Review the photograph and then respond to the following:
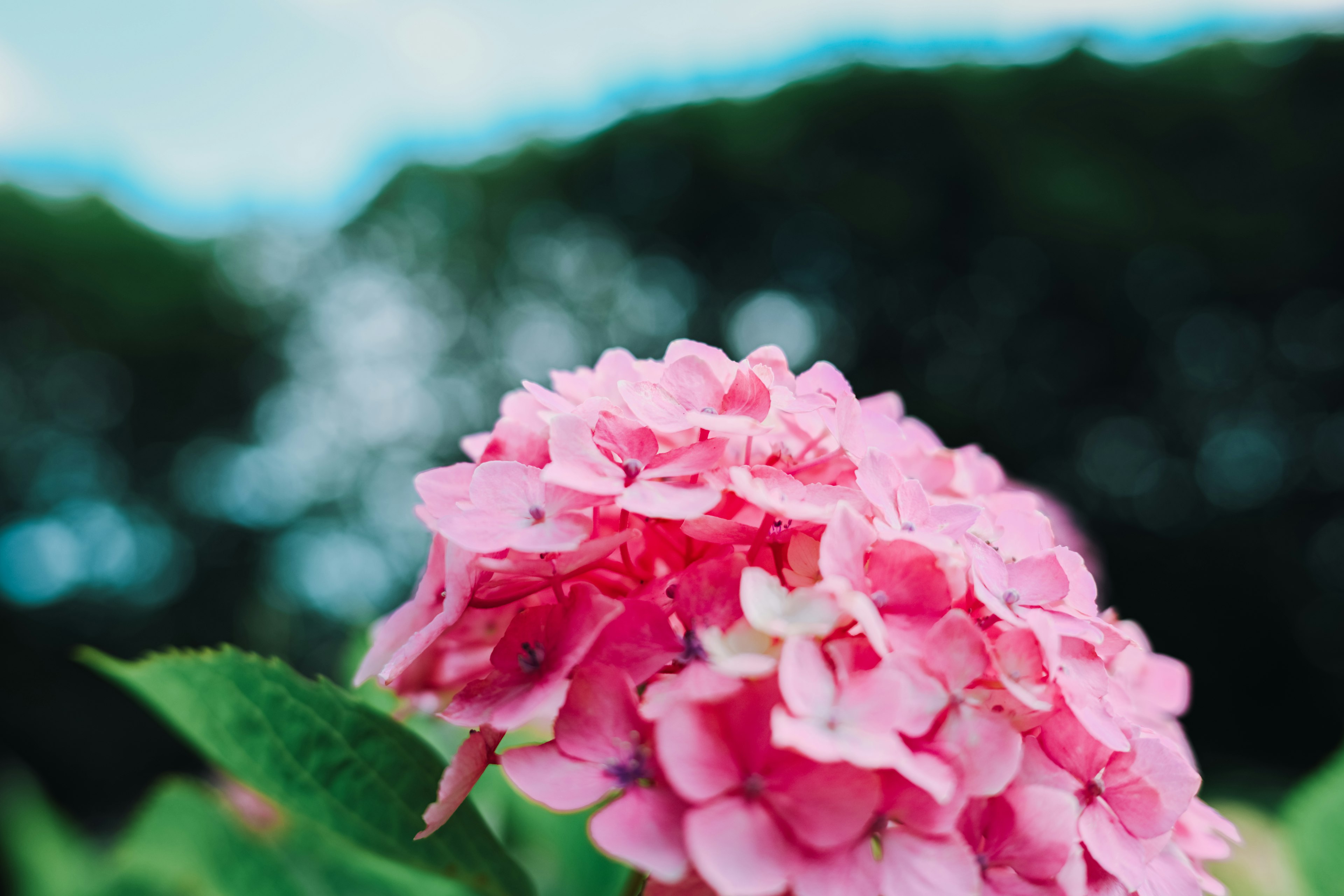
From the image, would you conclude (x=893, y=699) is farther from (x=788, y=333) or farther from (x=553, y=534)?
(x=788, y=333)

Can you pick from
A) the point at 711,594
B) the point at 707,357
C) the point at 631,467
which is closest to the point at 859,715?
the point at 711,594

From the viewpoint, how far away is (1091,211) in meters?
4.76

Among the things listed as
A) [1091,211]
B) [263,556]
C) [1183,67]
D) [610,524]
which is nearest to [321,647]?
[263,556]

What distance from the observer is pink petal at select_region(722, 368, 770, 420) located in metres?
0.61

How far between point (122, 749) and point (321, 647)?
5.95 ft

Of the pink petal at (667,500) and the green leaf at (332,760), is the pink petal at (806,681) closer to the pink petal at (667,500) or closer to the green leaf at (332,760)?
the pink petal at (667,500)

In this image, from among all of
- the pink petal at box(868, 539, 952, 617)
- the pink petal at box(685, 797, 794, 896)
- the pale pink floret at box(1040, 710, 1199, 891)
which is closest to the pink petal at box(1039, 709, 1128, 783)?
the pale pink floret at box(1040, 710, 1199, 891)

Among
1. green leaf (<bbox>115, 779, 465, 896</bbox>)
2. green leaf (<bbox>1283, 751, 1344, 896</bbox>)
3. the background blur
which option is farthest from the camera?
the background blur

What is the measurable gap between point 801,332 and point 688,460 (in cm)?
458

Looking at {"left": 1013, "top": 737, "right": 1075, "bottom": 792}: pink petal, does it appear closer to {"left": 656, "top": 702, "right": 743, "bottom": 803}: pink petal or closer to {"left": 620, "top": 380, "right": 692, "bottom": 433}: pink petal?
{"left": 656, "top": 702, "right": 743, "bottom": 803}: pink petal

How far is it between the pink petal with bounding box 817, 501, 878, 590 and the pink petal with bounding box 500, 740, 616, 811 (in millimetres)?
193

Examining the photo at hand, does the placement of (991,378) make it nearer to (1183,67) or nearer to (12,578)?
(1183,67)

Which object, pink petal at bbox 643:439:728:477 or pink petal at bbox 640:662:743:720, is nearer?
pink petal at bbox 640:662:743:720

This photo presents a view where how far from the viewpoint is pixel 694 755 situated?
1.50 feet
